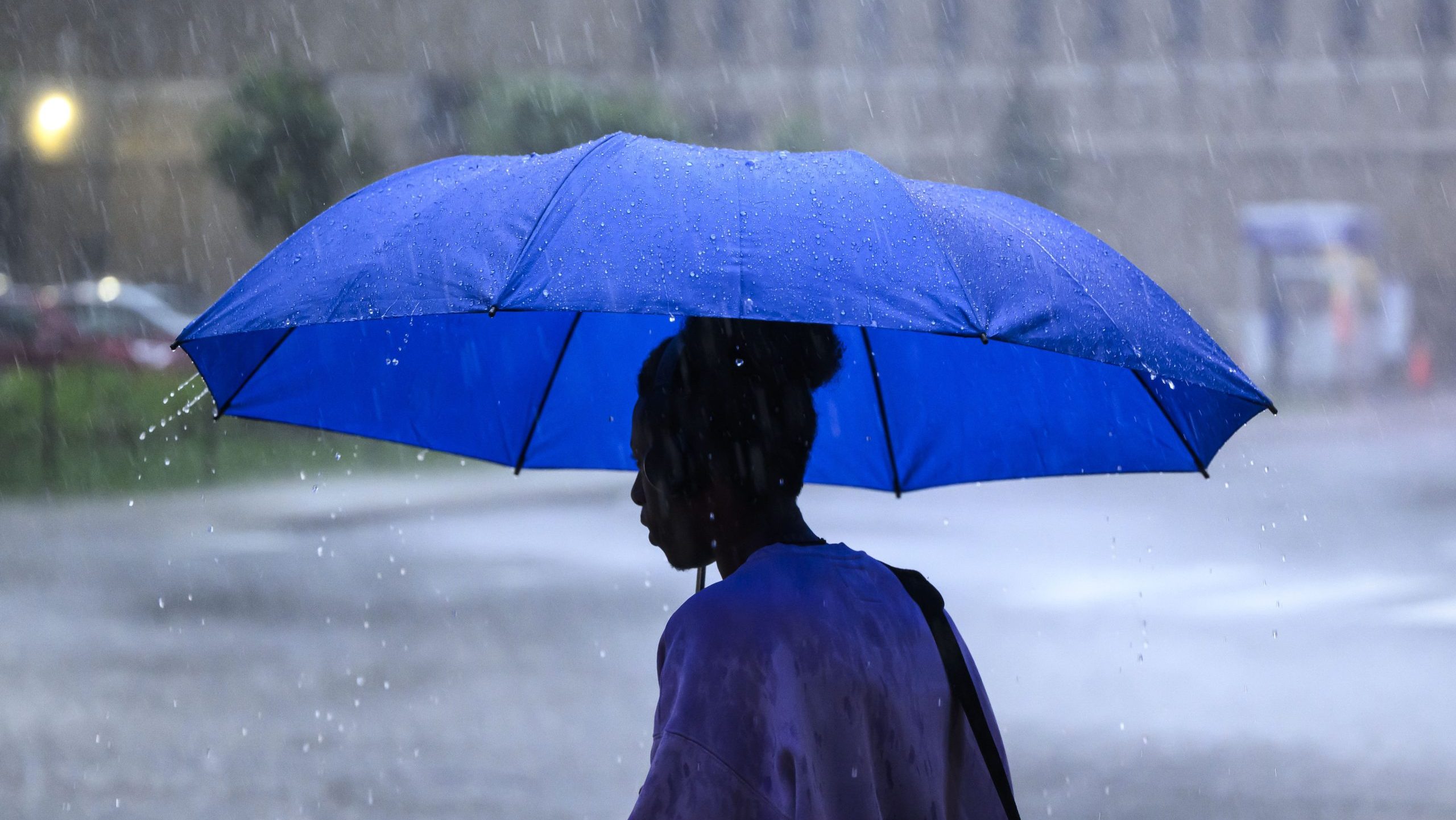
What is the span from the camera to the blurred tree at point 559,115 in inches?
1271

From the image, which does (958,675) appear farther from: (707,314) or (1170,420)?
(1170,420)

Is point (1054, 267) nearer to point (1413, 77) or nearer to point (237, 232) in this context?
point (237, 232)

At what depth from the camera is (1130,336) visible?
7.16 feet

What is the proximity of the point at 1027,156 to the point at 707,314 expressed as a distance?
4010 centimetres

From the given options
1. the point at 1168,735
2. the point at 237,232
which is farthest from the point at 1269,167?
the point at 1168,735

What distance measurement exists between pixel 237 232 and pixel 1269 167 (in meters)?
30.2

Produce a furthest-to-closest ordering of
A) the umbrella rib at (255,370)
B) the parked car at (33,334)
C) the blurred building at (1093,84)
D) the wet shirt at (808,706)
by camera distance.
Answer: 1. the blurred building at (1093,84)
2. the parked car at (33,334)
3. the umbrella rib at (255,370)
4. the wet shirt at (808,706)

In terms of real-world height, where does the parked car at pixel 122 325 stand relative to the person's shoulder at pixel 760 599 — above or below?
above

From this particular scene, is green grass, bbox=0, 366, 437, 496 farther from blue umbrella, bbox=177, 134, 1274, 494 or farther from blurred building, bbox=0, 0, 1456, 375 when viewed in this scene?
blurred building, bbox=0, 0, 1456, 375

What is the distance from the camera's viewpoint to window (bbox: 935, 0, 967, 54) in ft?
150

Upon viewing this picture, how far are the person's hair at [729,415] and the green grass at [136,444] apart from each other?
15.4 meters

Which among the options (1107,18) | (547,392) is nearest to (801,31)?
(1107,18)

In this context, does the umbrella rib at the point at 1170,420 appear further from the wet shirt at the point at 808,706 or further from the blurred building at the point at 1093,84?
the blurred building at the point at 1093,84

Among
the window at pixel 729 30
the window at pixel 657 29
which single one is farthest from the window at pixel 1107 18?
the window at pixel 657 29
